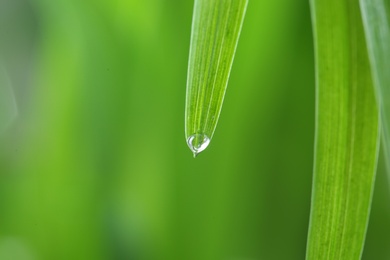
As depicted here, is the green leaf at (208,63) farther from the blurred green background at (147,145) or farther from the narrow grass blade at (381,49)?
the blurred green background at (147,145)

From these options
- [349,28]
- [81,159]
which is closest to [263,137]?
[81,159]

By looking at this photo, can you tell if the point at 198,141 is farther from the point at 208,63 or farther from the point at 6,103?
Answer: the point at 6,103

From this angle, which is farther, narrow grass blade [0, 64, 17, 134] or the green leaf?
narrow grass blade [0, 64, 17, 134]

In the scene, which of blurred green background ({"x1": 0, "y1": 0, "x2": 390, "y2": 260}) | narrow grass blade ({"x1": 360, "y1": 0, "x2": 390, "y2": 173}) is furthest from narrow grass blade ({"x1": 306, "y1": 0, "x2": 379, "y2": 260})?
blurred green background ({"x1": 0, "y1": 0, "x2": 390, "y2": 260})

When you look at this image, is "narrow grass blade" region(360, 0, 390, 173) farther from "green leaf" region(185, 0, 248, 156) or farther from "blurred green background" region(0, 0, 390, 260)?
"blurred green background" region(0, 0, 390, 260)

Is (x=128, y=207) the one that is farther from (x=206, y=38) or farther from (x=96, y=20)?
(x=206, y=38)

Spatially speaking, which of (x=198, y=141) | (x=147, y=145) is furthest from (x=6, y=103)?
(x=198, y=141)
